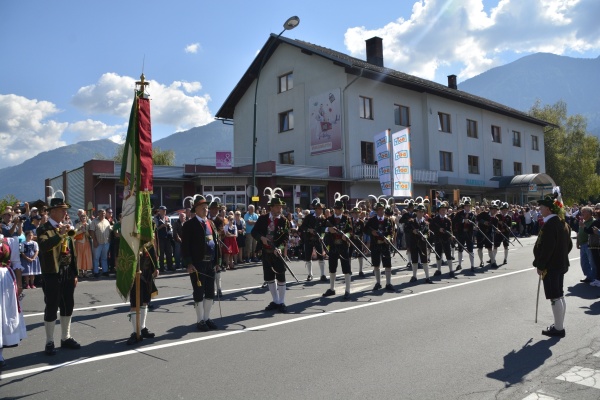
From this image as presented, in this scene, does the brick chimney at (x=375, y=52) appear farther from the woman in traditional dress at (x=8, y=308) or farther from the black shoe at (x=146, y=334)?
the woman in traditional dress at (x=8, y=308)

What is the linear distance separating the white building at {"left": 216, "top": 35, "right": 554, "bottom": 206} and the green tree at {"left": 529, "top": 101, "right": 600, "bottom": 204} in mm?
13506

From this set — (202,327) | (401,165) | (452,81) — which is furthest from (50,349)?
(452,81)

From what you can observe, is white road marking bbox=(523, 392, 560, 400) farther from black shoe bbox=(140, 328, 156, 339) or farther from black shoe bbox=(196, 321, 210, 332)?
black shoe bbox=(140, 328, 156, 339)

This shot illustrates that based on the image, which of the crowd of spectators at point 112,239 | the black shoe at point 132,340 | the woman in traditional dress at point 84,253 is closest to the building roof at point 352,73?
the crowd of spectators at point 112,239

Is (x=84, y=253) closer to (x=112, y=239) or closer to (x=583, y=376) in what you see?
(x=112, y=239)

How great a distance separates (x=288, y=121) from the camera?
112 ft

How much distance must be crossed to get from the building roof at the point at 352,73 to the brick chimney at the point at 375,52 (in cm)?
159

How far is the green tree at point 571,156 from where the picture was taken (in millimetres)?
53094

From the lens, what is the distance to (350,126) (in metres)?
30.5

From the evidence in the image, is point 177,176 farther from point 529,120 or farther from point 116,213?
point 529,120

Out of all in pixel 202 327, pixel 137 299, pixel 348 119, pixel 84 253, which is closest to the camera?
pixel 137 299

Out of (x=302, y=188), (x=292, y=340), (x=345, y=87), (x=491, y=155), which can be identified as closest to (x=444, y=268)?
(x=292, y=340)

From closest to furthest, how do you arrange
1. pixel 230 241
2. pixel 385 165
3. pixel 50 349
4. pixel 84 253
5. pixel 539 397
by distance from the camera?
pixel 539 397, pixel 50 349, pixel 84 253, pixel 230 241, pixel 385 165

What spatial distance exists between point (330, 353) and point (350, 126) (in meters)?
25.6
